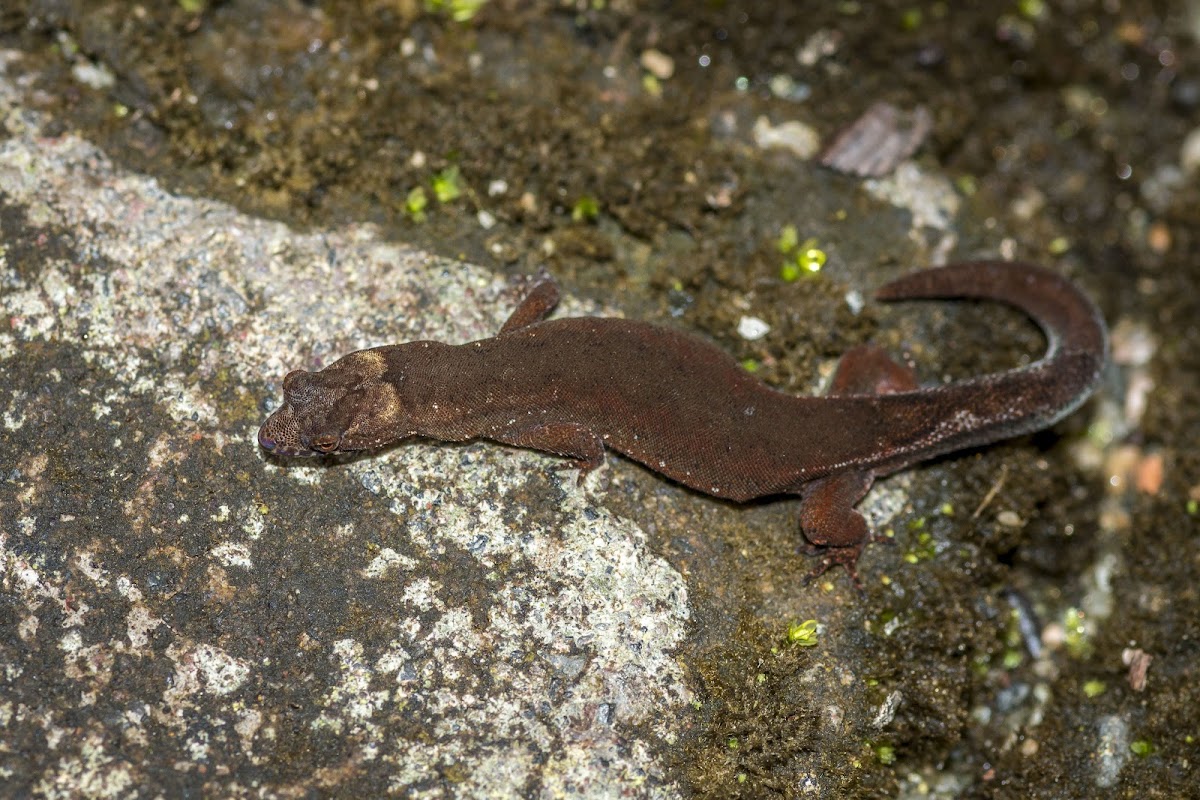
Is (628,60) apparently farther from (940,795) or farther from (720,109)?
(940,795)

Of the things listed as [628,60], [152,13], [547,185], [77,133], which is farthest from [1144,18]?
[77,133]

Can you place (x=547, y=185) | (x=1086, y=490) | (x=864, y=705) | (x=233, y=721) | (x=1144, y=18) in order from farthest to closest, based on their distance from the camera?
(x=1144, y=18) → (x=1086, y=490) → (x=547, y=185) → (x=864, y=705) → (x=233, y=721)

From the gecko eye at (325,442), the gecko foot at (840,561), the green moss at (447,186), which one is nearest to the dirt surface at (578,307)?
the green moss at (447,186)

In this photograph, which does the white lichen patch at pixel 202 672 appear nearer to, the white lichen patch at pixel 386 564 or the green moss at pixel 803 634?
the white lichen patch at pixel 386 564

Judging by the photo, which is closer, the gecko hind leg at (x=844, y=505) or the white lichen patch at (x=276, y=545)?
the white lichen patch at (x=276, y=545)

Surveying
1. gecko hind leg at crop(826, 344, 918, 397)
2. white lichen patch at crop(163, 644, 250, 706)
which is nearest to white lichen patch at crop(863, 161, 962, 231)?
gecko hind leg at crop(826, 344, 918, 397)

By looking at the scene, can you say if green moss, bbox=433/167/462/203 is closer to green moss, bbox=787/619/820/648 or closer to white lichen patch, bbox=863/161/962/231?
white lichen patch, bbox=863/161/962/231

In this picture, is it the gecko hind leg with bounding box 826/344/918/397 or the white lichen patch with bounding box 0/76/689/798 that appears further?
the gecko hind leg with bounding box 826/344/918/397

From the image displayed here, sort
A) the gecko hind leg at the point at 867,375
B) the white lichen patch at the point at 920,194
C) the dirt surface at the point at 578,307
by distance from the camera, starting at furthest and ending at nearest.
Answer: the white lichen patch at the point at 920,194
the gecko hind leg at the point at 867,375
the dirt surface at the point at 578,307
